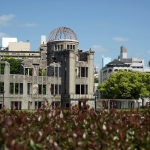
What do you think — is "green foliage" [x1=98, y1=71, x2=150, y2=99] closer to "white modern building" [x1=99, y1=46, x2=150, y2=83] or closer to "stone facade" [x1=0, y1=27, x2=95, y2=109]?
"stone facade" [x1=0, y1=27, x2=95, y2=109]

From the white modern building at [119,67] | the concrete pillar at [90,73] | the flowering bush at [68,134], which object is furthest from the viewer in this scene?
the white modern building at [119,67]

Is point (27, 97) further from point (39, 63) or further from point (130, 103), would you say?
point (130, 103)

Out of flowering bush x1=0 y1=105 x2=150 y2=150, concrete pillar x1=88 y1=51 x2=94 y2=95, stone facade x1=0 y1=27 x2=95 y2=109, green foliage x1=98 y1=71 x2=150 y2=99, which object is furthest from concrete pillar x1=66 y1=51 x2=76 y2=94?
flowering bush x1=0 y1=105 x2=150 y2=150

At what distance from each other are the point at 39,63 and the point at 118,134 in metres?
58.3

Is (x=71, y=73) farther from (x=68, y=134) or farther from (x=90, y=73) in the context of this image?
(x=68, y=134)

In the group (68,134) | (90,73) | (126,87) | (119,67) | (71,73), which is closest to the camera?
(68,134)

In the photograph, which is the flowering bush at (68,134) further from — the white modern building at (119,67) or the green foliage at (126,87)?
the white modern building at (119,67)

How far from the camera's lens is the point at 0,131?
14.6 m

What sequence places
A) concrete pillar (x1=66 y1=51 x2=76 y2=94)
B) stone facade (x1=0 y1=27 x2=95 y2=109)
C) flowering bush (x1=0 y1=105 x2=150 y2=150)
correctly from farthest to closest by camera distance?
concrete pillar (x1=66 y1=51 x2=76 y2=94)
stone facade (x1=0 y1=27 x2=95 y2=109)
flowering bush (x1=0 y1=105 x2=150 y2=150)

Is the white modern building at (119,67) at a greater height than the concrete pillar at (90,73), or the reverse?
the white modern building at (119,67)

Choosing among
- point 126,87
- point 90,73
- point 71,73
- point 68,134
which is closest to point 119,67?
point 126,87

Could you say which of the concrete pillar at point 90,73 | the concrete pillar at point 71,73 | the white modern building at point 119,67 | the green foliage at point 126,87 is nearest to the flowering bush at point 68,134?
the concrete pillar at point 71,73

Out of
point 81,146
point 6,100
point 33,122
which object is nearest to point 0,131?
point 81,146

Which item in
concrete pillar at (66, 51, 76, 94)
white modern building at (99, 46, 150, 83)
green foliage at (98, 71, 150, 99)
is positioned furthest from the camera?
white modern building at (99, 46, 150, 83)
